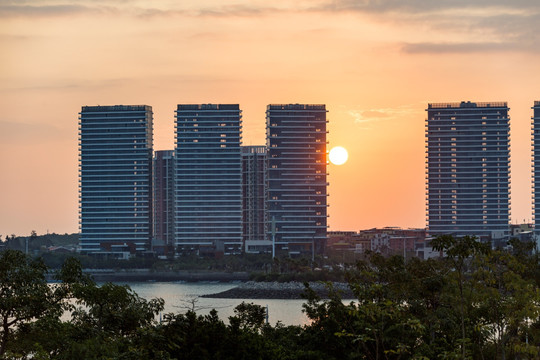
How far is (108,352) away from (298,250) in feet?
301

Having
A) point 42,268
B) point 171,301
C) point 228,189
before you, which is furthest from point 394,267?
point 228,189

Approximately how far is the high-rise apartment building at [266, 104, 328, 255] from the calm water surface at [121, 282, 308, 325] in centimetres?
1847

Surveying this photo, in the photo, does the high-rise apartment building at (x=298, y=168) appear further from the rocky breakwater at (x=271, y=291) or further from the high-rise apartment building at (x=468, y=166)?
the rocky breakwater at (x=271, y=291)

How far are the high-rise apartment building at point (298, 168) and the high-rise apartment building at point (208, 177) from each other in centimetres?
408

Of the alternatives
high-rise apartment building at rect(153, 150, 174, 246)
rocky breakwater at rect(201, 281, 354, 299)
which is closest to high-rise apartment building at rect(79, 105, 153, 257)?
high-rise apartment building at rect(153, 150, 174, 246)

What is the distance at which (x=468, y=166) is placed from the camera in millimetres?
111125

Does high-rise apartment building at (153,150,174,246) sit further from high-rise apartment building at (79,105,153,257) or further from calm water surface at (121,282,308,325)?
calm water surface at (121,282,308,325)

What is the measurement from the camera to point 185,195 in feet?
356

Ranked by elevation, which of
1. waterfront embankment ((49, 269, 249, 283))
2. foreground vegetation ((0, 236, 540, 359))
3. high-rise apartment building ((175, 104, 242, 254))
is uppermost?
high-rise apartment building ((175, 104, 242, 254))

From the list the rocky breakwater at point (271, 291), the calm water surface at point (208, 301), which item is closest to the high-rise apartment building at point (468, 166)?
the calm water surface at point (208, 301)

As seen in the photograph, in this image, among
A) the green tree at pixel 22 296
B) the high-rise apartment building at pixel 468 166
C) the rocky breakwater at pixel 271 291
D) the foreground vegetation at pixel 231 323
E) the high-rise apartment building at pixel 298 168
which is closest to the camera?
the foreground vegetation at pixel 231 323

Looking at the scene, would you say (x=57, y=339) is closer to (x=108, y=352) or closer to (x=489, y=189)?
(x=108, y=352)

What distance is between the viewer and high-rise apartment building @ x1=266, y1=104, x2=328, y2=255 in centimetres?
10612

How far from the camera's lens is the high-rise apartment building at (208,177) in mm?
107500
